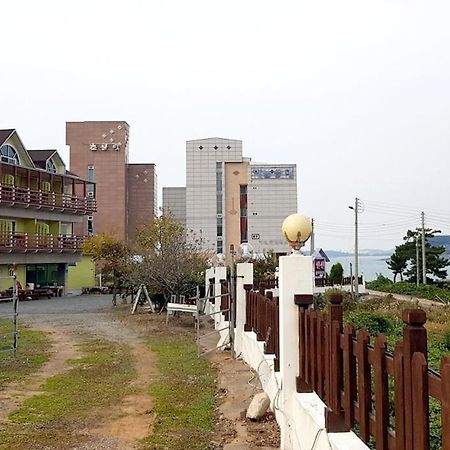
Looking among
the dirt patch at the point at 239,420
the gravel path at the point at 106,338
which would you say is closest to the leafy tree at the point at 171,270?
the gravel path at the point at 106,338

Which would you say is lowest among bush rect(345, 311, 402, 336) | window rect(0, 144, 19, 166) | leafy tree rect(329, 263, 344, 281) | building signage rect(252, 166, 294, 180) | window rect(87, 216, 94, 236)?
bush rect(345, 311, 402, 336)

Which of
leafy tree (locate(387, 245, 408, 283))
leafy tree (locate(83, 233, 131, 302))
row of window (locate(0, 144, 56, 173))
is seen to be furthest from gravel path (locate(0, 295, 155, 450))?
leafy tree (locate(387, 245, 408, 283))

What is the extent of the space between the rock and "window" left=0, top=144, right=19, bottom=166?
26351 millimetres

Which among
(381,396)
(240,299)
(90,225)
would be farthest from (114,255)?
(90,225)

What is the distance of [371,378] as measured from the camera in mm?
3551

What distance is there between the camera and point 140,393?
776 centimetres

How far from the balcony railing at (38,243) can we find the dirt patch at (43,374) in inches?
579

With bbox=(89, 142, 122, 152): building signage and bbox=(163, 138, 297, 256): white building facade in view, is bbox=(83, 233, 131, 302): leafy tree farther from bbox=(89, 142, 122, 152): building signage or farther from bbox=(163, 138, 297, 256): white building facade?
bbox=(163, 138, 297, 256): white building facade

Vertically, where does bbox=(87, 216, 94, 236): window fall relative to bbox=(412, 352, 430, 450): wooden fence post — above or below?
above

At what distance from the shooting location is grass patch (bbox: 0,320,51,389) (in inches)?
361

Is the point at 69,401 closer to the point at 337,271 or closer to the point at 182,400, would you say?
the point at 182,400

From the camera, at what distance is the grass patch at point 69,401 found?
5805 mm

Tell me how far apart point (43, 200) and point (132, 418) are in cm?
2589

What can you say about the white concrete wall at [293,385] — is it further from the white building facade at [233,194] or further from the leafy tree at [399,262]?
the white building facade at [233,194]
